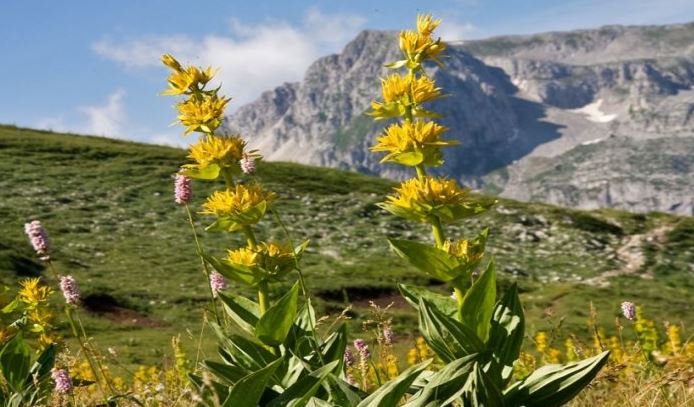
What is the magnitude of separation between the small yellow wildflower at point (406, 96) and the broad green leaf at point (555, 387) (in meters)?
1.73

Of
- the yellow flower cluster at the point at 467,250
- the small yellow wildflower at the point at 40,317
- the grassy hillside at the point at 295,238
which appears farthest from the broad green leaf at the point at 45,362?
the grassy hillside at the point at 295,238

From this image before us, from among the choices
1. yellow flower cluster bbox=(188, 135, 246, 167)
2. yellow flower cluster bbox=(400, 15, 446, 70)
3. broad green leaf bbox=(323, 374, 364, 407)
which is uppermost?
yellow flower cluster bbox=(400, 15, 446, 70)

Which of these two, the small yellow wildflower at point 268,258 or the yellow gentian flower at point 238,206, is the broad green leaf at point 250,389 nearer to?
the small yellow wildflower at point 268,258

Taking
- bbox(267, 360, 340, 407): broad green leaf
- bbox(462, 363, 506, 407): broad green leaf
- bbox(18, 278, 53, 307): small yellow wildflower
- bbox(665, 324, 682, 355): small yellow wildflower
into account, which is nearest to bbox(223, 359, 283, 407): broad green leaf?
bbox(267, 360, 340, 407): broad green leaf

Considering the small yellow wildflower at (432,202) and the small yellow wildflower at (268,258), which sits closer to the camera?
the small yellow wildflower at (432,202)

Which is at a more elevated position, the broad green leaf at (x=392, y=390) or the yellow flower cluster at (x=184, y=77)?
the yellow flower cluster at (x=184, y=77)

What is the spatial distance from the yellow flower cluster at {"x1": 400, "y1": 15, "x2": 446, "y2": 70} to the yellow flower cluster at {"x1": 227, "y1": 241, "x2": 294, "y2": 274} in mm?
1479

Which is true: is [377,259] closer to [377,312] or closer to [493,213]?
[493,213]

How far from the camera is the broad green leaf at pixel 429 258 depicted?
3693mm

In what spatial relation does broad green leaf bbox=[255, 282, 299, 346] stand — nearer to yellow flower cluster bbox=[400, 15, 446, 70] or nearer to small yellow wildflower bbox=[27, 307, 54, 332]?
yellow flower cluster bbox=[400, 15, 446, 70]

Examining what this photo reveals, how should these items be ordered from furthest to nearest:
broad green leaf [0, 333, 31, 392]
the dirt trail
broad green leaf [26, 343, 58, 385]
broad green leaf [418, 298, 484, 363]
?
the dirt trail < broad green leaf [26, 343, 58, 385] < broad green leaf [0, 333, 31, 392] < broad green leaf [418, 298, 484, 363]

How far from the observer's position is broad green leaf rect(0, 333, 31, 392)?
561 centimetres

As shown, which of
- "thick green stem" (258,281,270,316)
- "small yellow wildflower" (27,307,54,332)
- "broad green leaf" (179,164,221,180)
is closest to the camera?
"thick green stem" (258,281,270,316)

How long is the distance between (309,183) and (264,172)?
3.80 m
